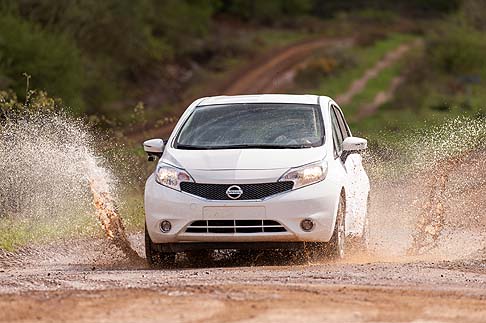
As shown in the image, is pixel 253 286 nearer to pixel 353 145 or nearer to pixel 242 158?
pixel 242 158

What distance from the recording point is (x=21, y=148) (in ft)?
51.2

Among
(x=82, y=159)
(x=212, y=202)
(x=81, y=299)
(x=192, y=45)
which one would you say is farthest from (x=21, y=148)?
(x=192, y=45)

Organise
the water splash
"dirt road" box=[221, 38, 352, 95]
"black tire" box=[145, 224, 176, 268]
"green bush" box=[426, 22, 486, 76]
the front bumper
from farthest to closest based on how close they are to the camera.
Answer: "green bush" box=[426, 22, 486, 76], "dirt road" box=[221, 38, 352, 95], the water splash, "black tire" box=[145, 224, 176, 268], the front bumper

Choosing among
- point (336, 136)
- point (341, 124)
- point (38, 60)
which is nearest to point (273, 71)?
→ point (38, 60)

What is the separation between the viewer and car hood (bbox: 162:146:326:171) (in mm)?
11531

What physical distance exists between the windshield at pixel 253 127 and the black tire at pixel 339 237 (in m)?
0.67

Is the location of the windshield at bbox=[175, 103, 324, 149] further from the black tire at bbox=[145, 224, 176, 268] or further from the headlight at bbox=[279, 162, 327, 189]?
the black tire at bbox=[145, 224, 176, 268]

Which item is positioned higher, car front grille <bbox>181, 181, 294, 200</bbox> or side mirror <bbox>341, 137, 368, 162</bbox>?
side mirror <bbox>341, 137, 368, 162</bbox>

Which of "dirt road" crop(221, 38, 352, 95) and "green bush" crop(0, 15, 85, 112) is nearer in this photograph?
"green bush" crop(0, 15, 85, 112)

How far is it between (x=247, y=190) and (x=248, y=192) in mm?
19

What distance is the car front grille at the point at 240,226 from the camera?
37.2ft

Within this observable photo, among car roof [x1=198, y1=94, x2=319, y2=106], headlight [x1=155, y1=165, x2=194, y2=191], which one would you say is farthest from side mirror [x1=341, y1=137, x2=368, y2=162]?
headlight [x1=155, y1=165, x2=194, y2=191]

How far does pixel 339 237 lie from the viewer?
11.7 meters

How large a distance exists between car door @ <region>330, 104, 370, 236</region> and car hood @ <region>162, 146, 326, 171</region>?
0.55 meters
